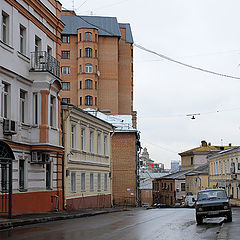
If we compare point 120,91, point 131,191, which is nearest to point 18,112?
point 131,191

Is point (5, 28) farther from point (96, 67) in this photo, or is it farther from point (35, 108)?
point (96, 67)

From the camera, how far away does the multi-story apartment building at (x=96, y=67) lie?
245 ft

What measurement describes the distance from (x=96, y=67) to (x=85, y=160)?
42034 mm

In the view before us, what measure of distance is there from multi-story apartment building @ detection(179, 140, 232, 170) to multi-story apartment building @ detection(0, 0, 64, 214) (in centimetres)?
7343

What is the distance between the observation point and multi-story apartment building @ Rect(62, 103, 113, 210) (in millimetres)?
29984

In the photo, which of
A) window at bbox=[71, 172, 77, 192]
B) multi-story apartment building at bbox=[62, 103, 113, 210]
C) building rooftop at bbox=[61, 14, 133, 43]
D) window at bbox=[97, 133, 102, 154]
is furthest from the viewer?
building rooftop at bbox=[61, 14, 133, 43]

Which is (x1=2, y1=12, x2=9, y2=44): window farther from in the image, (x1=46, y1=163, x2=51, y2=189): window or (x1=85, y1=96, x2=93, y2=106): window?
Result: (x1=85, y1=96, x2=93, y2=106): window

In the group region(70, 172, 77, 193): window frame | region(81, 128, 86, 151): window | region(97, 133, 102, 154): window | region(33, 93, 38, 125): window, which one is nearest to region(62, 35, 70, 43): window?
region(97, 133, 102, 154): window

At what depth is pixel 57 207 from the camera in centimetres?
2719

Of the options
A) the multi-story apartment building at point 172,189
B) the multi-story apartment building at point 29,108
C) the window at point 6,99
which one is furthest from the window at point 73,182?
the multi-story apartment building at point 172,189

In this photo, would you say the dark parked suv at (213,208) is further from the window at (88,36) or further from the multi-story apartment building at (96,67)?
the window at (88,36)

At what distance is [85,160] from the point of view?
113 feet

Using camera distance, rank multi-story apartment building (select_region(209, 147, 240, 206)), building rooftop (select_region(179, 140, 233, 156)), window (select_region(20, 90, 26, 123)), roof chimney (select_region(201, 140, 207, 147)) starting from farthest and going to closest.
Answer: roof chimney (select_region(201, 140, 207, 147)) < building rooftop (select_region(179, 140, 233, 156)) < multi-story apartment building (select_region(209, 147, 240, 206)) < window (select_region(20, 90, 26, 123))

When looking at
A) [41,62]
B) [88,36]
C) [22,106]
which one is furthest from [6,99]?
[88,36]
